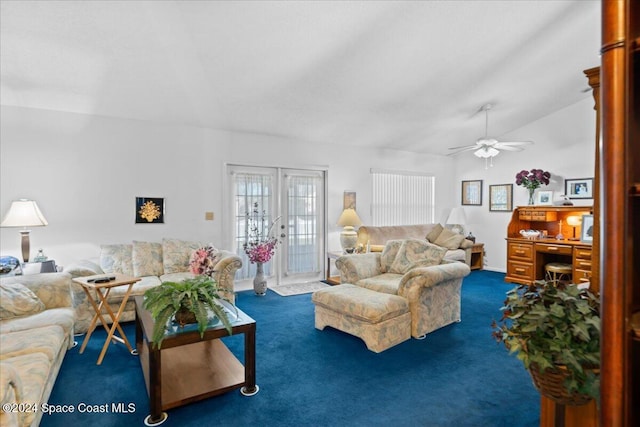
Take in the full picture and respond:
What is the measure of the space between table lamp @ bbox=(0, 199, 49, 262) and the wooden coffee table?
1.84 m

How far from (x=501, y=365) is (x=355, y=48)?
11.0 ft

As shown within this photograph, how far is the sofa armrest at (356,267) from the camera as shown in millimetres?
4109

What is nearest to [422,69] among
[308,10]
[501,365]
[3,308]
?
[308,10]

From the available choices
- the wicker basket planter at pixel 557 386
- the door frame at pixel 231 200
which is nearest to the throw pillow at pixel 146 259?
the door frame at pixel 231 200

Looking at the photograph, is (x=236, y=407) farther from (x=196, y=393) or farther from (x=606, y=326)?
(x=606, y=326)

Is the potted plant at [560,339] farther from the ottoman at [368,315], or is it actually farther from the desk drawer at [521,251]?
the desk drawer at [521,251]

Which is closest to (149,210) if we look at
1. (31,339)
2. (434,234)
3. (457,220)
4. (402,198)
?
(31,339)

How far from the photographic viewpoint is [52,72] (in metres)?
3.71

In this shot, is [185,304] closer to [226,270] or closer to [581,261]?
A: [226,270]

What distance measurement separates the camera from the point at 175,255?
467cm

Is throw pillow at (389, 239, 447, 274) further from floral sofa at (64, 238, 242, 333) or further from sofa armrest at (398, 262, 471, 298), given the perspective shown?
floral sofa at (64, 238, 242, 333)

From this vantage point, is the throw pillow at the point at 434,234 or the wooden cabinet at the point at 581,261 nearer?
the wooden cabinet at the point at 581,261

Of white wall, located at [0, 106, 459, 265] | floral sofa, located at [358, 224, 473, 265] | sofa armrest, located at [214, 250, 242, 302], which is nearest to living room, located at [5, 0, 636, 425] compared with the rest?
white wall, located at [0, 106, 459, 265]

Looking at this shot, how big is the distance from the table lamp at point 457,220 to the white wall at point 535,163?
48 cm
